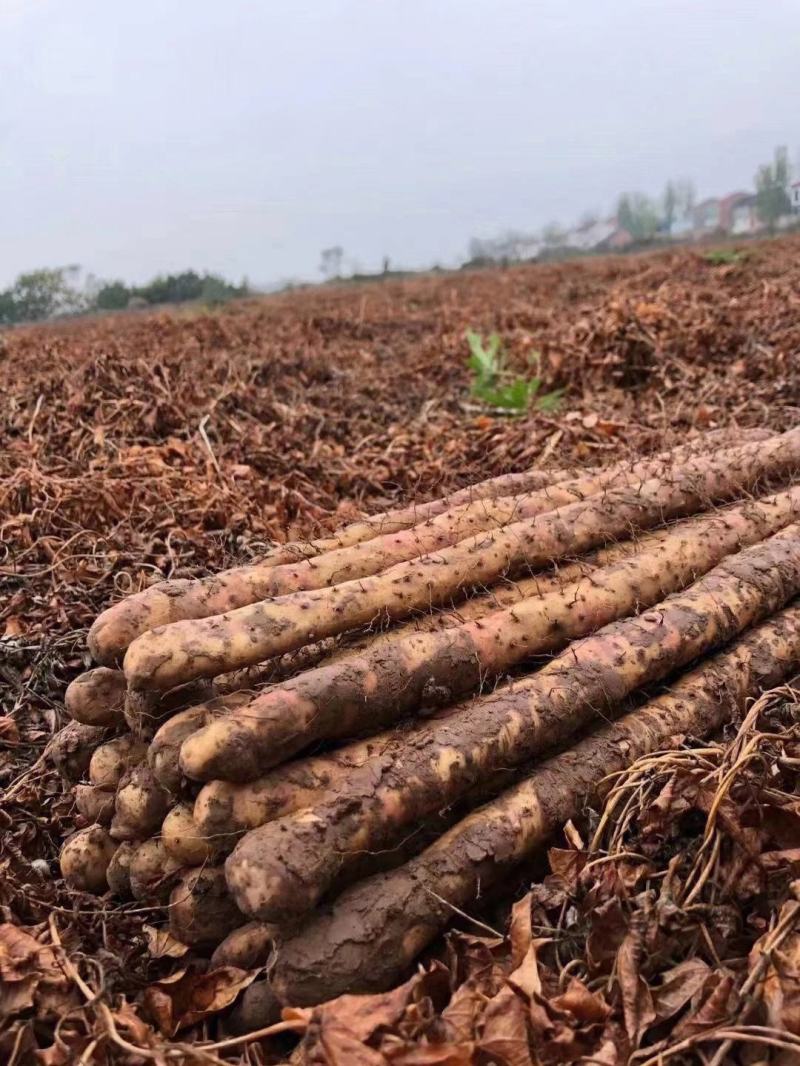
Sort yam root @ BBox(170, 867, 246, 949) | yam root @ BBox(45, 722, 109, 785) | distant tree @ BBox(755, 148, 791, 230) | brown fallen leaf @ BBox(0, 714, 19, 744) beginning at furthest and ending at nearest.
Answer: distant tree @ BBox(755, 148, 791, 230) < brown fallen leaf @ BBox(0, 714, 19, 744) < yam root @ BBox(45, 722, 109, 785) < yam root @ BBox(170, 867, 246, 949)

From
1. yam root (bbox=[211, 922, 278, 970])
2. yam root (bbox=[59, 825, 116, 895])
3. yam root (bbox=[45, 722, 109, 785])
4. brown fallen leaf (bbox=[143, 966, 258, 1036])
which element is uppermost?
yam root (bbox=[45, 722, 109, 785])

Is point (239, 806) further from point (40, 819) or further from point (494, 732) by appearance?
point (40, 819)

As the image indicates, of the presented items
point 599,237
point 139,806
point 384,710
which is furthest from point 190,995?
point 599,237

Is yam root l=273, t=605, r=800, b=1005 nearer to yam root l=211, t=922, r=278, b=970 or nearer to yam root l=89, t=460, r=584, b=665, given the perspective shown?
yam root l=211, t=922, r=278, b=970

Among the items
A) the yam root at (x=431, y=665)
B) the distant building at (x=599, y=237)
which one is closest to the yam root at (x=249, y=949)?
the yam root at (x=431, y=665)

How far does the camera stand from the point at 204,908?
2.03 metres

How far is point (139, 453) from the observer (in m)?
4.75

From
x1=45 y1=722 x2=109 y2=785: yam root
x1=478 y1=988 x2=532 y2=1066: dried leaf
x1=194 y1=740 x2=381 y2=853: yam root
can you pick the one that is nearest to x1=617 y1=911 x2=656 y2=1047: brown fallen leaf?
x1=478 y1=988 x2=532 y2=1066: dried leaf

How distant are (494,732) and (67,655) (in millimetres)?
1914

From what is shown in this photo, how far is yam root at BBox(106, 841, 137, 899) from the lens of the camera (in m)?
2.20

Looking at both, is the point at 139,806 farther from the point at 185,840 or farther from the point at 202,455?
the point at 202,455

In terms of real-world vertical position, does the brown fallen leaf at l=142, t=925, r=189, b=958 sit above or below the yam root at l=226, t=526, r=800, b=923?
below

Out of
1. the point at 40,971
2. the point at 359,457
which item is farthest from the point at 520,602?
the point at 359,457

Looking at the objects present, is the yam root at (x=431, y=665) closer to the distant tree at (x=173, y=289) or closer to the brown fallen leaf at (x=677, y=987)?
the brown fallen leaf at (x=677, y=987)
